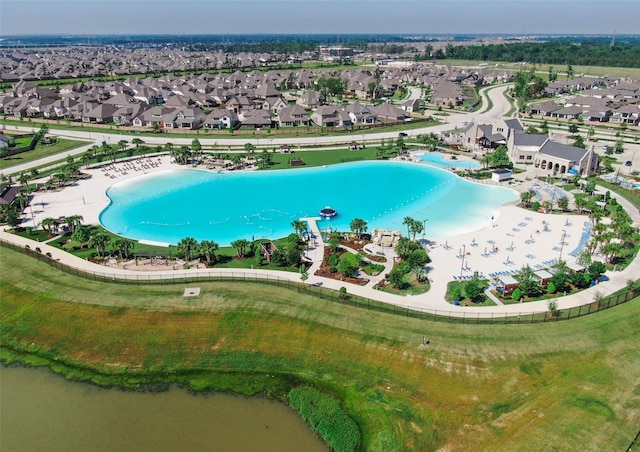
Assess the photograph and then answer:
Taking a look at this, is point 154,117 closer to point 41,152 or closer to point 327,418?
point 41,152

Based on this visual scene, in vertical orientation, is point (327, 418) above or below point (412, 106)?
below

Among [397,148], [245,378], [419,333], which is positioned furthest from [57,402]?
[397,148]

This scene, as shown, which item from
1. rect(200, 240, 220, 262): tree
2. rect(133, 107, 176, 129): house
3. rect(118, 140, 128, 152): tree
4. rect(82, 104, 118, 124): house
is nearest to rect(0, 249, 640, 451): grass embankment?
rect(200, 240, 220, 262): tree

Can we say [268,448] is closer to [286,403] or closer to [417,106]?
[286,403]

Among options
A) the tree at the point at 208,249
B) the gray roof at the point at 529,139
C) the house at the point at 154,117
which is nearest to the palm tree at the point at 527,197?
the gray roof at the point at 529,139

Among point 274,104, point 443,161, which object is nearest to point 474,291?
point 443,161
